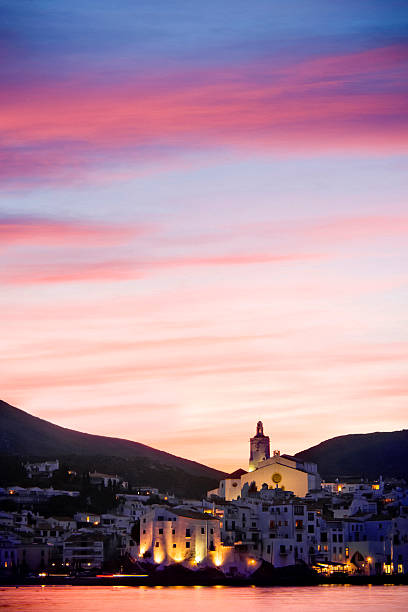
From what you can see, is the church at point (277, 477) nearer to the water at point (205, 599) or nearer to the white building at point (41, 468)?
the white building at point (41, 468)

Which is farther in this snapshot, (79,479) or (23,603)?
(79,479)

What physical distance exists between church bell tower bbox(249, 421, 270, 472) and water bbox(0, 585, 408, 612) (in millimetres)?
51076

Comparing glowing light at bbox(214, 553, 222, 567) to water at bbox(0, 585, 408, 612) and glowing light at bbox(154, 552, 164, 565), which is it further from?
water at bbox(0, 585, 408, 612)

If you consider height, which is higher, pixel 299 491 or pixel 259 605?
pixel 299 491

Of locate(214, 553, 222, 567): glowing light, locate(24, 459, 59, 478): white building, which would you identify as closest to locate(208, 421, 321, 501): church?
locate(24, 459, 59, 478): white building

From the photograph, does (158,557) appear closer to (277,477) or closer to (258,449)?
(277,477)

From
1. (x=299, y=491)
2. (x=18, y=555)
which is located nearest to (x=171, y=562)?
(x=18, y=555)

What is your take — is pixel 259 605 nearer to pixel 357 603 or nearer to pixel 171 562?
pixel 357 603

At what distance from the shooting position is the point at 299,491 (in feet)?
402

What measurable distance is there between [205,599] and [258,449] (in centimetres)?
6650

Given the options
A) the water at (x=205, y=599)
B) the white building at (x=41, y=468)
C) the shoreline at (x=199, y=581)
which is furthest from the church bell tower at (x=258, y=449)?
the water at (x=205, y=599)

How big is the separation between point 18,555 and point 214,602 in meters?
30.1

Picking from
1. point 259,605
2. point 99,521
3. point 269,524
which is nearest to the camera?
point 259,605

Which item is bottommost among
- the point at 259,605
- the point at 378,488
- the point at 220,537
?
the point at 259,605
